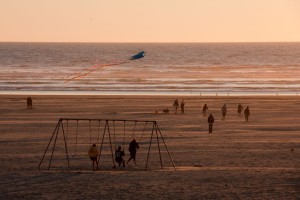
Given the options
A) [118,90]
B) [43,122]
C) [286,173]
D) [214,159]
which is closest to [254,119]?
Answer: [43,122]

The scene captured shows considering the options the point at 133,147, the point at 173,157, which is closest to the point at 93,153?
the point at 133,147

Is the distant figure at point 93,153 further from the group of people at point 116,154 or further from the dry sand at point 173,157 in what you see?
the dry sand at point 173,157

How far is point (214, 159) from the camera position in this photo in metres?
24.9

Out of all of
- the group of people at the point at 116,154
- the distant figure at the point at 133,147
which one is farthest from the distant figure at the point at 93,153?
the distant figure at the point at 133,147

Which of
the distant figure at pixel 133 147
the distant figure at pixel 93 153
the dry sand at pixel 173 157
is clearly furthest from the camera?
the distant figure at pixel 133 147

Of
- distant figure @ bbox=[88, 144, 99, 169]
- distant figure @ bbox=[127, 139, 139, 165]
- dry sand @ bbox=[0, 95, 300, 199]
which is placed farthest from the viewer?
distant figure @ bbox=[127, 139, 139, 165]

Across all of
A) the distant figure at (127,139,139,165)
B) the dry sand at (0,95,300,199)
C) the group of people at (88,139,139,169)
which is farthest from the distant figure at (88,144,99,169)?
the distant figure at (127,139,139,165)

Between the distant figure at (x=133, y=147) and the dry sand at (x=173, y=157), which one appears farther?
the distant figure at (x=133, y=147)

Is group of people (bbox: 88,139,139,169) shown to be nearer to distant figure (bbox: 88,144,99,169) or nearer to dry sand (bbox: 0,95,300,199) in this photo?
distant figure (bbox: 88,144,99,169)

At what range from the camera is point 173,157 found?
25.4m

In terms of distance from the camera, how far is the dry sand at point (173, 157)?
1928cm

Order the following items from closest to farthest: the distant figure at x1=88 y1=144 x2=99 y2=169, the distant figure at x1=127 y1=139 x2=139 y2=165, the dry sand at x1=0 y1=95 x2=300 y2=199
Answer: the dry sand at x1=0 y1=95 x2=300 y2=199 → the distant figure at x1=88 y1=144 x2=99 y2=169 → the distant figure at x1=127 y1=139 x2=139 y2=165

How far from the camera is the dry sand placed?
19.3 m

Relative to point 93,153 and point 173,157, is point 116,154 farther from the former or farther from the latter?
point 173,157
